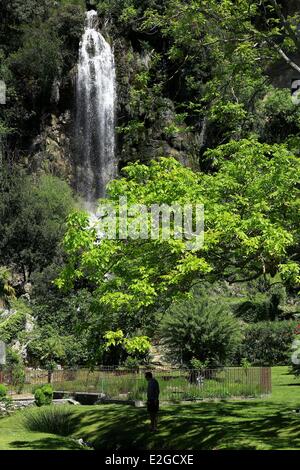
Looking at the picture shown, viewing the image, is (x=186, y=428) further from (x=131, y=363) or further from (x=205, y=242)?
(x=131, y=363)

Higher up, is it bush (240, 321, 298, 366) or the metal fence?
bush (240, 321, 298, 366)

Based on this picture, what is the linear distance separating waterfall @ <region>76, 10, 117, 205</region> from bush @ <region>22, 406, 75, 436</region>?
2987cm

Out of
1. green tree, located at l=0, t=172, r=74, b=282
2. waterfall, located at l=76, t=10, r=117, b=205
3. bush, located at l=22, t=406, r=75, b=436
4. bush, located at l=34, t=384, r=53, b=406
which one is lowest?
bush, located at l=22, t=406, r=75, b=436

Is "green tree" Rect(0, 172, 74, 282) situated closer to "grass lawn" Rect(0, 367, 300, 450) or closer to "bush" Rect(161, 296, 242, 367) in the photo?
"bush" Rect(161, 296, 242, 367)

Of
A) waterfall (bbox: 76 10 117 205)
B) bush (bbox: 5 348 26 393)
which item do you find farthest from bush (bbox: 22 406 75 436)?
waterfall (bbox: 76 10 117 205)

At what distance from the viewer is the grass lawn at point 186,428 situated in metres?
16.5

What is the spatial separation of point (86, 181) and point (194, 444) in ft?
120

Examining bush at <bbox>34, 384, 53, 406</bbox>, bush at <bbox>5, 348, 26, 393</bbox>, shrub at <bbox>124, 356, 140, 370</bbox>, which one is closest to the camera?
bush at <bbox>34, 384, 53, 406</bbox>

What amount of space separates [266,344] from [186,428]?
21.4 m

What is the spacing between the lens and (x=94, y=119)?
5228 cm

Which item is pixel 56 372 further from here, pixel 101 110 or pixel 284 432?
pixel 101 110

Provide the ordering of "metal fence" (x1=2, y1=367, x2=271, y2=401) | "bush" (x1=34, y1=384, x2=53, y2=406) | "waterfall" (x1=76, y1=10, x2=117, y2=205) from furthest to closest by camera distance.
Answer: "waterfall" (x1=76, y1=10, x2=117, y2=205) → "metal fence" (x1=2, y1=367, x2=271, y2=401) → "bush" (x1=34, y1=384, x2=53, y2=406)

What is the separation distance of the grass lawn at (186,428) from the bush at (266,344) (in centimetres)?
1280

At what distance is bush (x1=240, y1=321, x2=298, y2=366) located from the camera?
38406 millimetres
